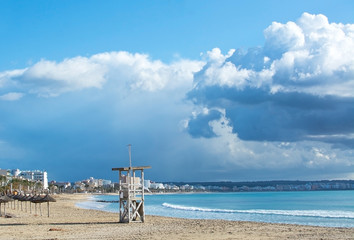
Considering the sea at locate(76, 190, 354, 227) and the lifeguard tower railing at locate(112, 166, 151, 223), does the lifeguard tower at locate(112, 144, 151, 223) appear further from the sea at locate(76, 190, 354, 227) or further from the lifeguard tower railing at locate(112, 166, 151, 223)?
the sea at locate(76, 190, 354, 227)

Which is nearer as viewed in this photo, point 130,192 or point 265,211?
point 130,192

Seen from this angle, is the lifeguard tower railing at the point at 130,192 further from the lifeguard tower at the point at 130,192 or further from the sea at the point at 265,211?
the sea at the point at 265,211

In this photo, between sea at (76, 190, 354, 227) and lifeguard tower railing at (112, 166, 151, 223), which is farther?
sea at (76, 190, 354, 227)

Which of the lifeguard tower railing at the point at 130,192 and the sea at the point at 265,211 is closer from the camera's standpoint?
the lifeguard tower railing at the point at 130,192

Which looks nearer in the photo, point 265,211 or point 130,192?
point 130,192

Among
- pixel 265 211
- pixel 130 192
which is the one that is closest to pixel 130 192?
pixel 130 192

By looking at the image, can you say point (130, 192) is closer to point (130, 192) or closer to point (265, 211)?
point (130, 192)

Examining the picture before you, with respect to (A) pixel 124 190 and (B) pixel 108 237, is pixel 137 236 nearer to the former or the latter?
(B) pixel 108 237

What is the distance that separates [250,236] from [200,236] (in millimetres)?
2133

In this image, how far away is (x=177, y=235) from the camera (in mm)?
19672

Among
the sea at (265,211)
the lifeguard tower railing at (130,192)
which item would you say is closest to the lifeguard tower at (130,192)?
the lifeguard tower railing at (130,192)

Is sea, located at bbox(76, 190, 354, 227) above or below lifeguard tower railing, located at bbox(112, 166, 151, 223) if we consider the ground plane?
below

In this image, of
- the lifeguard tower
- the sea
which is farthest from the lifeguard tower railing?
the sea

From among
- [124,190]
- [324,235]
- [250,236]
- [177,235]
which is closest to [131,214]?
[124,190]
